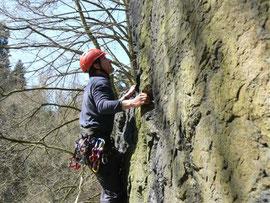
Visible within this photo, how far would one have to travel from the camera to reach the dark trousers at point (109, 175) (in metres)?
3.05

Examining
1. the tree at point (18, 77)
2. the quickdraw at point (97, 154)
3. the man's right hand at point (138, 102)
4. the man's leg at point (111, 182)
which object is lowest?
the man's leg at point (111, 182)

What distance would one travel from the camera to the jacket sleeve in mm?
2684

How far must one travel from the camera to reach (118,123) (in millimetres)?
3537

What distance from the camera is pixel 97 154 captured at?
9.66 ft

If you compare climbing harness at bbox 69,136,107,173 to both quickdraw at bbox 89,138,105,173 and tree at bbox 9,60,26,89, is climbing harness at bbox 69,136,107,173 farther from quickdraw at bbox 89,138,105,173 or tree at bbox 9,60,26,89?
tree at bbox 9,60,26,89

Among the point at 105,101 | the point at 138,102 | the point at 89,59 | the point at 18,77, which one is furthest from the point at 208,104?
the point at 18,77

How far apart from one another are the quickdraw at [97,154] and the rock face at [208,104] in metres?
0.50

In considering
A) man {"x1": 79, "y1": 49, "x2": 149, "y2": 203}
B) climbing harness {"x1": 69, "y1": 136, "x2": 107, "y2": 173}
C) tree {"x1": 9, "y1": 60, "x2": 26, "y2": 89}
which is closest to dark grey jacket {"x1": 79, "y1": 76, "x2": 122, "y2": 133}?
man {"x1": 79, "y1": 49, "x2": 149, "y2": 203}

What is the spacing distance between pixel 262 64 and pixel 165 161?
3.88 feet

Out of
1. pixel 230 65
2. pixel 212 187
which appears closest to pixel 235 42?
pixel 230 65

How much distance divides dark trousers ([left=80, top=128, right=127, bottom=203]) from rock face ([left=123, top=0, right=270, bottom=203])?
0.47 metres

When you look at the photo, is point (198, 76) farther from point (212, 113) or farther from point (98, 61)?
point (98, 61)

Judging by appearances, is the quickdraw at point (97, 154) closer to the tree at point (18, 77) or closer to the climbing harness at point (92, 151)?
the climbing harness at point (92, 151)

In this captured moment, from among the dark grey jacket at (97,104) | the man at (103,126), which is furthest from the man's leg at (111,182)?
the dark grey jacket at (97,104)
